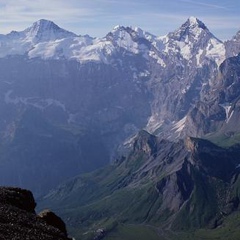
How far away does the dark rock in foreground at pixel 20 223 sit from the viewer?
79.7 metres

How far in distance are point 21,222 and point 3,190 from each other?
22276 mm

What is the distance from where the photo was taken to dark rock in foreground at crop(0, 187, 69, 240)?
79688mm

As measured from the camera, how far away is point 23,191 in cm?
11225

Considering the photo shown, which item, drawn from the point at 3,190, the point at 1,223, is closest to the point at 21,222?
the point at 1,223

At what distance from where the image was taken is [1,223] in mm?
83625

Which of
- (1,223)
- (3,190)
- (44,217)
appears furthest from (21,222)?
(3,190)

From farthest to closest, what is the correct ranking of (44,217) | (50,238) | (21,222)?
(44,217) < (21,222) < (50,238)

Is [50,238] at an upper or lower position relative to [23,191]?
upper

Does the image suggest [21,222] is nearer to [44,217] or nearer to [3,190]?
[44,217]

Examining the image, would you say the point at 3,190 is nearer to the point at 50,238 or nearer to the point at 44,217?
the point at 44,217

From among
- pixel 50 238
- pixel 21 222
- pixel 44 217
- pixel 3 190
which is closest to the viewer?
pixel 50 238

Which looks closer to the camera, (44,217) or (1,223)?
(1,223)

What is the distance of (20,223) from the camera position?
8619cm

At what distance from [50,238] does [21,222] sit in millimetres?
7614
